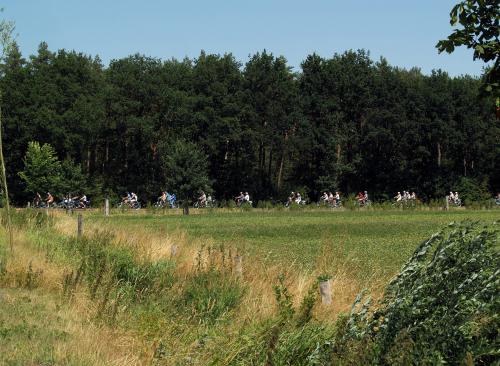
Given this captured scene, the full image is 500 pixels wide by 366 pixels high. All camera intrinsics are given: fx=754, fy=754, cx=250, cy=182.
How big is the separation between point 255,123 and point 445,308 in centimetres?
7351

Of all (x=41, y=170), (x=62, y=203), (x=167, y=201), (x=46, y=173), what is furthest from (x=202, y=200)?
(x=41, y=170)

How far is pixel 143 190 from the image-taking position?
8019 cm

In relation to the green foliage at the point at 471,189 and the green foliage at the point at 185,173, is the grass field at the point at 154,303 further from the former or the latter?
the green foliage at the point at 471,189

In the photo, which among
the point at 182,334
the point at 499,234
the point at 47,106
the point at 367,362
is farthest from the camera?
the point at 47,106

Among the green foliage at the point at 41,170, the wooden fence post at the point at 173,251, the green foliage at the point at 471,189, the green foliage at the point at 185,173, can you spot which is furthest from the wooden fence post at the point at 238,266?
the green foliage at the point at 471,189

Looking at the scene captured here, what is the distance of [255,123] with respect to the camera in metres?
79.2

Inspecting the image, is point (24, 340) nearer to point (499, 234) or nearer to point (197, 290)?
point (197, 290)

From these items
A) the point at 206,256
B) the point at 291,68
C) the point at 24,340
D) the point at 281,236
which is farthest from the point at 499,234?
the point at 291,68

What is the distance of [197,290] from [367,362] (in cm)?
607

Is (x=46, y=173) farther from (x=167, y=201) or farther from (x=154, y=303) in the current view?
(x=154, y=303)

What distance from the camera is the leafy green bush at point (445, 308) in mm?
5773

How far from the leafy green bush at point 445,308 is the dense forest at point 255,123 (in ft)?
229

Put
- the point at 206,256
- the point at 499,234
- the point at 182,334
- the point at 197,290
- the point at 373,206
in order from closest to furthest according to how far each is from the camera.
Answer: the point at 499,234 < the point at 182,334 < the point at 197,290 < the point at 206,256 < the point at 373,206

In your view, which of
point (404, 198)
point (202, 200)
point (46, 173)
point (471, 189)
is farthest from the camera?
point (471, 189)
